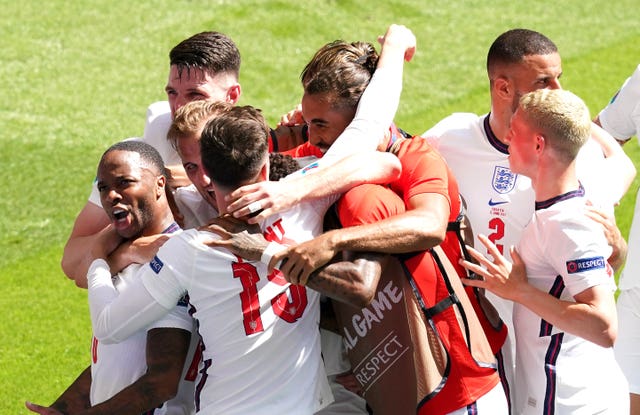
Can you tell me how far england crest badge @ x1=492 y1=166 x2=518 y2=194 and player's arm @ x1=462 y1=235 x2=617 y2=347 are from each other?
79 cm

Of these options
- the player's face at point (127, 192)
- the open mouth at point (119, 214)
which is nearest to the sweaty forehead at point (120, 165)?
the player's face at point (127, 192)

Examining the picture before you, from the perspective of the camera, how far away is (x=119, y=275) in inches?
175

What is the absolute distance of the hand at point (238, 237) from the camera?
3.88m

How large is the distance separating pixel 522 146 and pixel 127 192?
1.55 meters

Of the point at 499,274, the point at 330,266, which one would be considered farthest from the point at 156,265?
the point at 499,274

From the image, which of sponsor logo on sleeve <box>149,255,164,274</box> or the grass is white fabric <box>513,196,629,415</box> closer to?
sponsor logo on sleeve <box>149,255,164,274</box>

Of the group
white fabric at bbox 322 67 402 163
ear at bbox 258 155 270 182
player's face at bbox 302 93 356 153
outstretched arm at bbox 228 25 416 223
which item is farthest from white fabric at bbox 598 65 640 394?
ear at bbox 258 155 270 182

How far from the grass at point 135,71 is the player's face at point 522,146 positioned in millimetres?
4841

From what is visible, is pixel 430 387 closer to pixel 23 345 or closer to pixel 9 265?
pixel 23 345

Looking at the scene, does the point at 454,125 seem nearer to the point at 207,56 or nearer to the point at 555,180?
the point at 555,180

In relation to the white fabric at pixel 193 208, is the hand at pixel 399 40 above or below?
above

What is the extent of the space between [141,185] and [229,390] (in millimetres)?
931

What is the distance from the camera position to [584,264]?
4020mm

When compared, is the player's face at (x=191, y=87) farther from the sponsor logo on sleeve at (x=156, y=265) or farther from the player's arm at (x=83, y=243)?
the sponsor logo on sleeve at (x=156, y=265)
